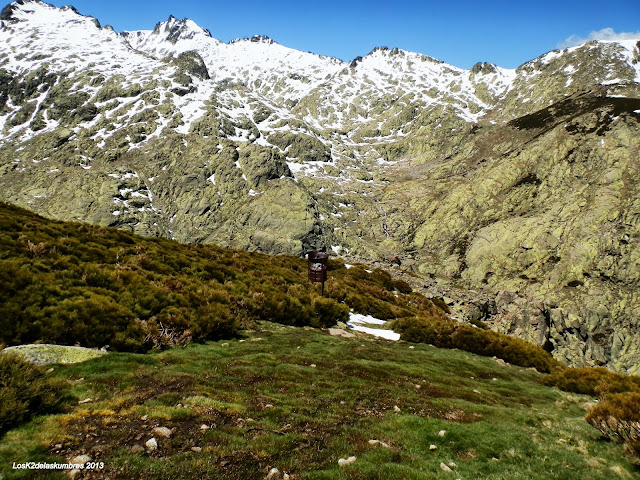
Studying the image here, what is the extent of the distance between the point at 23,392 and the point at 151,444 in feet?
10.6

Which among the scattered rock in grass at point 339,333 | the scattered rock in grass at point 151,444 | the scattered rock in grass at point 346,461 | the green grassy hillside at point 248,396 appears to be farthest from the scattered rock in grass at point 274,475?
the scattered rock in grass at point 339,333

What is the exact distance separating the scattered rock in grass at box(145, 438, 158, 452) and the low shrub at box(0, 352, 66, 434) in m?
2.76

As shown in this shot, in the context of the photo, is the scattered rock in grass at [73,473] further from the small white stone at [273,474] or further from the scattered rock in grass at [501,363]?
the scattered rock in grass at [501,363]

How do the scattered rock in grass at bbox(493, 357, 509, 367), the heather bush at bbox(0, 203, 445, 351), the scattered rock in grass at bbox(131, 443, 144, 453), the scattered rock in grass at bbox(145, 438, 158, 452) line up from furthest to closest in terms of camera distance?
1. the scattered rock in grass at bbox(493, 357, 509, 367)
2. the heather bush at bbox(0, 203, 445, 351)
3. the scattered rock in grass at bbox(145, 438, 158, 452)
4. the scattered rock in grass at bbox(131, 443, 144, 453)

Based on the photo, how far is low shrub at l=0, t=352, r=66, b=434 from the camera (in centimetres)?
703

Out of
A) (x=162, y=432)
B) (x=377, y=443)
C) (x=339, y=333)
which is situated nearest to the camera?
(x=162, y=432)

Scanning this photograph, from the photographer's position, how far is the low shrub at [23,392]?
23.1 feet

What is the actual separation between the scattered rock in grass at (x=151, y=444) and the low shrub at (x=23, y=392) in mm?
2757

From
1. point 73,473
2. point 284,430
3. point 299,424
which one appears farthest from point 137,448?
point 299,424

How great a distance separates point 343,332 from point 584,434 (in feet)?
47.5

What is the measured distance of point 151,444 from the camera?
674 cm

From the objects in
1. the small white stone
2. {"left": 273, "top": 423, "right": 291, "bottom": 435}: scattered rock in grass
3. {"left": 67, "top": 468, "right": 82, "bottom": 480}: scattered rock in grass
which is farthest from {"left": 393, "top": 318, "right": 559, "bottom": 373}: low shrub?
{"left": 67, "top": 468, "right": 82, "bottom": 480}: scattered rock in grass

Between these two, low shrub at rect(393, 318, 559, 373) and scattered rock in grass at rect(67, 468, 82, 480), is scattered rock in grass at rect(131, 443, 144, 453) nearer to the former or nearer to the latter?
scattered rock in grass at rect(67, 468, 82, 480)

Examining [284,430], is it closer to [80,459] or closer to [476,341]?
[80,459]
